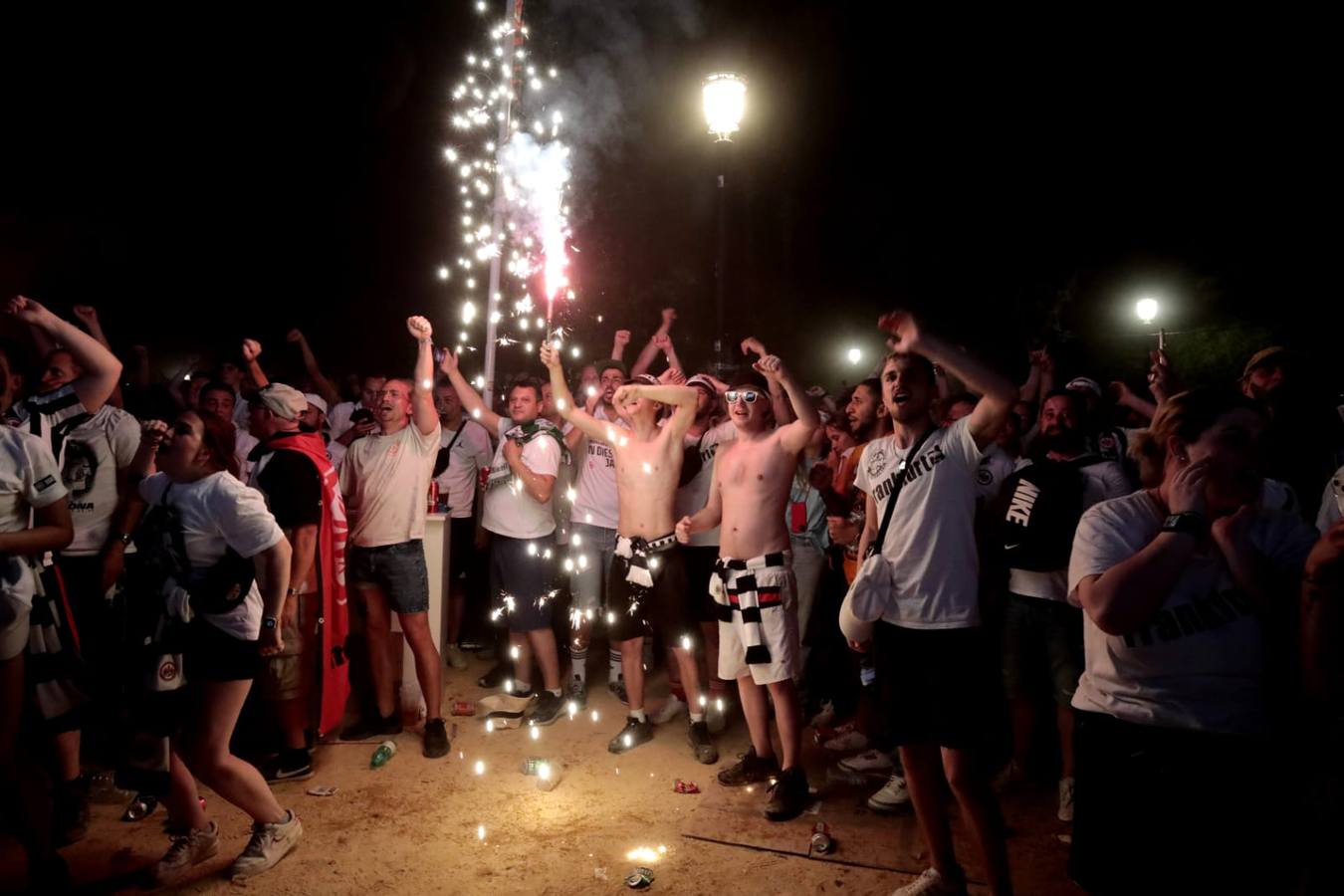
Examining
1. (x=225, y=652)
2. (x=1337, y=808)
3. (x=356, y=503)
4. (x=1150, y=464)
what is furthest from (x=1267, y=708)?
(x=356, y=503)

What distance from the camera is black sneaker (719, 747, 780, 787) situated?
4.61 m

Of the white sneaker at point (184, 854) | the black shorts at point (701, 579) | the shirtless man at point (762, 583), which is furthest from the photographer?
the black shorts at point (701, 579)

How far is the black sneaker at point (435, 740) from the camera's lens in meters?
5.00

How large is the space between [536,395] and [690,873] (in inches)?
142

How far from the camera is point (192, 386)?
275 inches

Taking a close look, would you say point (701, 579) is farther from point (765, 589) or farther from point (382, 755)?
point (382, 755)

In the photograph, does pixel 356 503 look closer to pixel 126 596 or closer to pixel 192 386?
pixel 126 596

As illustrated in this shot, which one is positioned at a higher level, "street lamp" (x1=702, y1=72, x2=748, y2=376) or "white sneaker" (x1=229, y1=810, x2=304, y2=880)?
"street lamp" (x1=702, y1=72, x2=748, y2=376)

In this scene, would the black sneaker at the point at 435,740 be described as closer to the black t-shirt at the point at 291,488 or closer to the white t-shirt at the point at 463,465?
the black t-shirt at the point at 291,488

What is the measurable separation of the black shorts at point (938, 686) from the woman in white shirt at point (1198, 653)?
0.87 meters

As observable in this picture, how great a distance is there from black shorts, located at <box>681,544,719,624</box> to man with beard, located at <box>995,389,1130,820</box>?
2.17 m

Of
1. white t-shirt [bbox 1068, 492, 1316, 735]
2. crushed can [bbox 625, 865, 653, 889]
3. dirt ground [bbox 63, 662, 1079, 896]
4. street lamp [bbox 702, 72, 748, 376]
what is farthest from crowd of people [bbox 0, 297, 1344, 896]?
street lamp [bbox 702, 72, 748, 376]

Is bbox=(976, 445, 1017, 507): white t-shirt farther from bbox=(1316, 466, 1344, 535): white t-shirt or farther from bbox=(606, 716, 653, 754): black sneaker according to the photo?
bbox=(606, 716, 653, 754): black sneaker

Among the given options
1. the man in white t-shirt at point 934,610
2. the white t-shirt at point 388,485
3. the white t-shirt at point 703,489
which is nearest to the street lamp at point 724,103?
the white t-shirt at point 703,489
